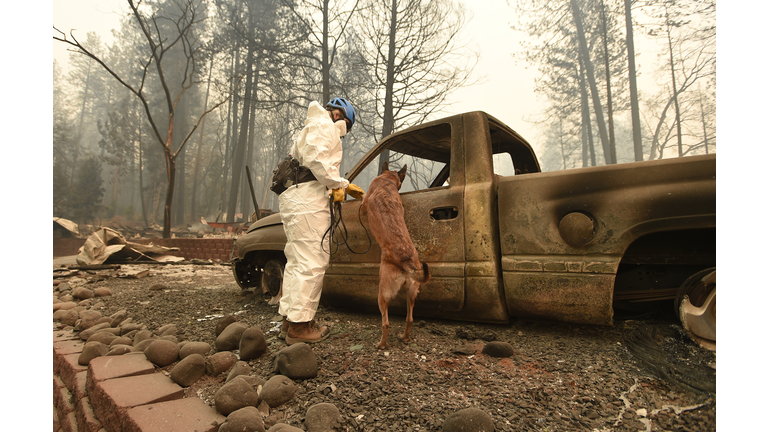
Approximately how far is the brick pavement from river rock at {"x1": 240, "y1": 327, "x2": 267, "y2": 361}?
1.56 ft

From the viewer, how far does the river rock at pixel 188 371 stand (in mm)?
2057

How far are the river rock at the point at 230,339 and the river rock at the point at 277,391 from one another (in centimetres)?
89

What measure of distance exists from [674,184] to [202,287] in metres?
6.23

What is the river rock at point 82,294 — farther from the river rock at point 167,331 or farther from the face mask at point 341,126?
the face mask at point 341,126

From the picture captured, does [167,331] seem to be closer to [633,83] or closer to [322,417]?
[322,417]

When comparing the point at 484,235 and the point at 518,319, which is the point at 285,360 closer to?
the point at 484,235

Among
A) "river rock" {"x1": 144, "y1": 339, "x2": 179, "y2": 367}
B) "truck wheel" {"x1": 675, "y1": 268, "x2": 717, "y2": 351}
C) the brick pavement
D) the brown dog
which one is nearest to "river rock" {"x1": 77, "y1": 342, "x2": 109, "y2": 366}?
the brick pavement

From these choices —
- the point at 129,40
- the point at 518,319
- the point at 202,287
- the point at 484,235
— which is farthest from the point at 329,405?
the point at 129,40

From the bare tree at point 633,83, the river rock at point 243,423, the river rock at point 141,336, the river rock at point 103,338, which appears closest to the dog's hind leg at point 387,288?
the river rock at point 243,423

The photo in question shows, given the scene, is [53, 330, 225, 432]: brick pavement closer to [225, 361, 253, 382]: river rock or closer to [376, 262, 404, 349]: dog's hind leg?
[225, 361, 253, 382]: river rock

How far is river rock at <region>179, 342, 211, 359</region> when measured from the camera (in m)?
2.42

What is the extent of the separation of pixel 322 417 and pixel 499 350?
1.25 m

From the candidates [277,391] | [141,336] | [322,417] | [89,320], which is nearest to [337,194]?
[277,391]

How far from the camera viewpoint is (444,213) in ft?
9.25
